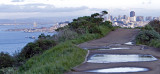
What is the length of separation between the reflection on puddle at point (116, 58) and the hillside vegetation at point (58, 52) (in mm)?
609

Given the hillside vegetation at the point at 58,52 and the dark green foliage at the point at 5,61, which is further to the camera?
the dark green foliage at the point at 5,61

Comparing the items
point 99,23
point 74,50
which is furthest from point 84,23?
point 74,50

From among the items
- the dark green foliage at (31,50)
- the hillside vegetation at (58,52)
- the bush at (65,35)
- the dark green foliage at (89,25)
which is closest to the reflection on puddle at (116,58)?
the hillside vegetation at (58,52)

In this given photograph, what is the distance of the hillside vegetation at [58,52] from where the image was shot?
10.1 metres

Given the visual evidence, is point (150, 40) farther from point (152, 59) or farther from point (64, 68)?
point (64, 68)

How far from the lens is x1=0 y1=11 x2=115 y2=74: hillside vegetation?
1006 cm

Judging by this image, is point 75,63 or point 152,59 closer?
point 75,63

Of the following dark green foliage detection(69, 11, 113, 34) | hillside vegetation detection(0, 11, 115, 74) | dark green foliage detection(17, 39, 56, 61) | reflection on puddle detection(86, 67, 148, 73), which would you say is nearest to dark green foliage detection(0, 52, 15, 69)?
hillside vegetation detection(0, 11, 115, 74)

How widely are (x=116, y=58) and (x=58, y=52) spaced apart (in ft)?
9.50

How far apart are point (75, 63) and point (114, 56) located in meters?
2.68

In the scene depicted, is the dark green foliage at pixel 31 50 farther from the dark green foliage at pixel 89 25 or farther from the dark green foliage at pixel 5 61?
the dark green foliage at pixel 89 25

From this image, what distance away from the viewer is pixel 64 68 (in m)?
9.82

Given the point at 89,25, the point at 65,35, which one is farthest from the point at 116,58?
the point at 89,25

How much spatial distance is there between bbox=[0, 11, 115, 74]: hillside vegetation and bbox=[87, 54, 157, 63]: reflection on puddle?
0.61m
